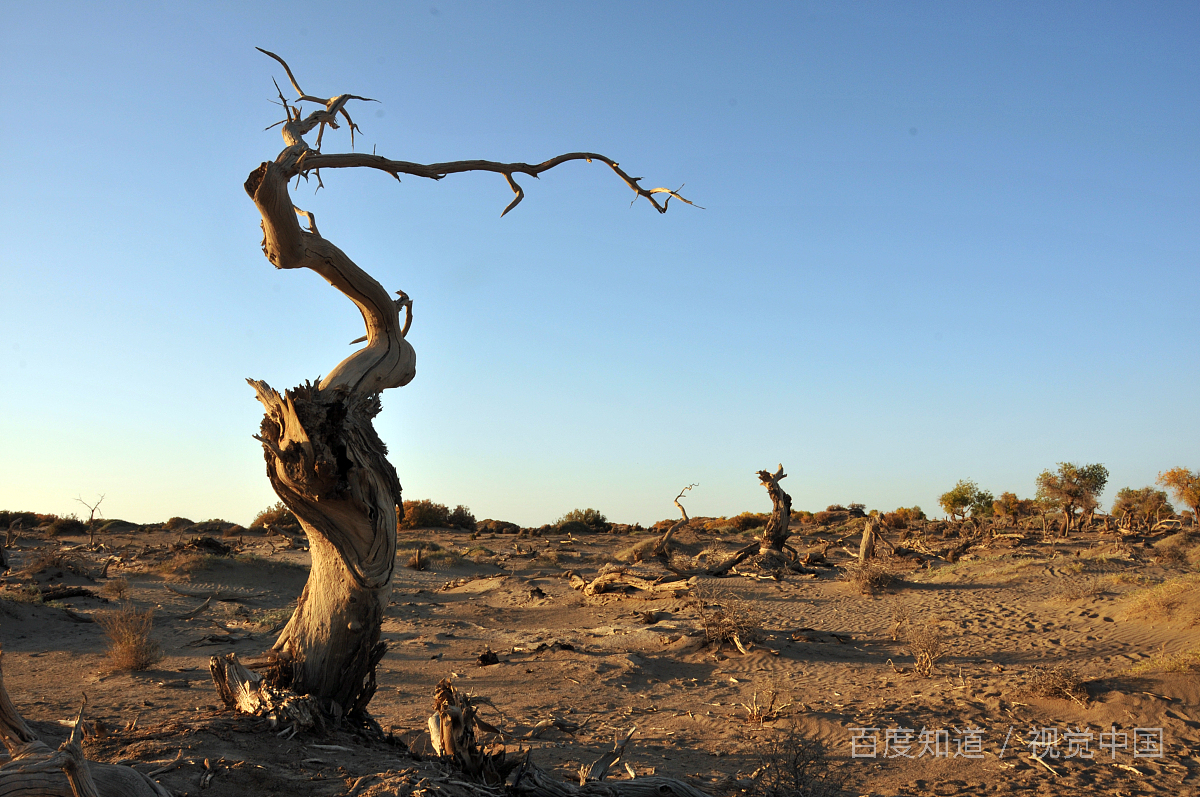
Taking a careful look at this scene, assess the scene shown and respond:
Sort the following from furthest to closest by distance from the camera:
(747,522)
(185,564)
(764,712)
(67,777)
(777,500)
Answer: (747,522)
(777,500)
(185,564)
(764,712)
(67,777)

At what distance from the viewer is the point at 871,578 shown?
16.6 meters

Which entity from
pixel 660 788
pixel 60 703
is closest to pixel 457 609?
pixel 60 703

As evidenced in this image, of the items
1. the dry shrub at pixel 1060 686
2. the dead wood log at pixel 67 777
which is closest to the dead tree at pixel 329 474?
the dead wood log at pixel 67 777

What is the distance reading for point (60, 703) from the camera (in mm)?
7570

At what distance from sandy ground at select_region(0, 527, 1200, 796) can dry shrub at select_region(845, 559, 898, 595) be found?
0.81ft

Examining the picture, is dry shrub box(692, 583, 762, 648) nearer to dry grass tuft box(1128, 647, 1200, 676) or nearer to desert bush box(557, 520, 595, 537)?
dry grass tuft box(1128, 647, 1200, 676)

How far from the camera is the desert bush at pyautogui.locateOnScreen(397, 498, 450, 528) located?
3591cm

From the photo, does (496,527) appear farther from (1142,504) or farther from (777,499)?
(1142,504)

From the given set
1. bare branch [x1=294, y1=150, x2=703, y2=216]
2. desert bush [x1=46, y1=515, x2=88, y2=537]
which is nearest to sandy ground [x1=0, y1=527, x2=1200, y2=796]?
Answer: bare branch [x1=294, y1=150, x2=703, y2=216]

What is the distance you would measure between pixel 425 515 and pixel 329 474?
33.5m

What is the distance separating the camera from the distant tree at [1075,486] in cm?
3088

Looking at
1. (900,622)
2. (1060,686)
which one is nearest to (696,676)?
(900,622)

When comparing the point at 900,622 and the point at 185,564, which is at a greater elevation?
the point at 900,622

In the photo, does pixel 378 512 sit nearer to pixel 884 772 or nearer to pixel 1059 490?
pixel 884 772
